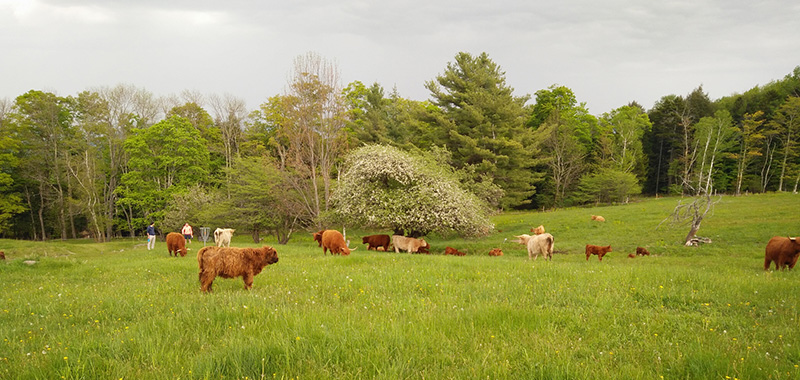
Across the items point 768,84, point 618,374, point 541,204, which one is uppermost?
point 768,84

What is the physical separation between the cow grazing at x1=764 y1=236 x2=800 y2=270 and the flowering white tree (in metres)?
14.0

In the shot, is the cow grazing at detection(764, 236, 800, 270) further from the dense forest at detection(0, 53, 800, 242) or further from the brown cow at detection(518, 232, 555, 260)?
the dense forest at detection(0, 53, 800, 242)

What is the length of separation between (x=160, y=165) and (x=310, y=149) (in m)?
30.2

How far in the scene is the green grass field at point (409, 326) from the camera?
4.07 meters

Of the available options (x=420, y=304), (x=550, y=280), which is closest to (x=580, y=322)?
(x=420, y=304)

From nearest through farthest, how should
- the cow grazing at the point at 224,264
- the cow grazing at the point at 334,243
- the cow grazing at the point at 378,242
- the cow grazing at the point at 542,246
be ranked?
the cow grazing at the point at 224,264 < the cow grazing at the point at 542,246 < the cow grazing at the point at 334,243 < the cow grazing at the point at 378,242

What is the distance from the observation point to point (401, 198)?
2433 centimetres

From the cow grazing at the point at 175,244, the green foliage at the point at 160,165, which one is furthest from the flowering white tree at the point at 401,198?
the green foliage at the point at 160,165

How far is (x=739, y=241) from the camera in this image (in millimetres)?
22266

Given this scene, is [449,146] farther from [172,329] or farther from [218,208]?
[172,329]

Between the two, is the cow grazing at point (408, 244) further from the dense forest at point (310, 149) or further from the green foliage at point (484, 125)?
the green foliage at point (484, 125)

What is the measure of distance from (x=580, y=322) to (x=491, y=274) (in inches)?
185

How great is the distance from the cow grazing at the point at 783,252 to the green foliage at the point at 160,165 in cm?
5314

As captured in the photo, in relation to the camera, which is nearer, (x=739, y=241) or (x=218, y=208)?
(x=739, y=241)
